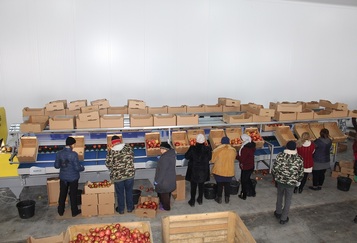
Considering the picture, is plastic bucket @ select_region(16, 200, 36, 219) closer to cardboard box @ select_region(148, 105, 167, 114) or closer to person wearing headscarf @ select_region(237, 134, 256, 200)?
cardboard box @ select_region(148, 105, 167, 114)

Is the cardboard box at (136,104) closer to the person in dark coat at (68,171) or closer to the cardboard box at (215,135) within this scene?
the cardboard box at (215,135)

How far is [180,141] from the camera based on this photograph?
681 centimetres

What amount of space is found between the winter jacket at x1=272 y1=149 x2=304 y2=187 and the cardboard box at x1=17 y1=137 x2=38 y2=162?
15.8 feet

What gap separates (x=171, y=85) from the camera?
9312 millimetres

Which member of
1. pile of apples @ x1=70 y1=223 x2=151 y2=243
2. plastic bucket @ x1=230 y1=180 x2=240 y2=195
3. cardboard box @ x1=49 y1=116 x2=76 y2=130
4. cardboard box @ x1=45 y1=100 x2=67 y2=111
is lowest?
plastic bucket @ x1=230 y1=180 x2=240 y2=195

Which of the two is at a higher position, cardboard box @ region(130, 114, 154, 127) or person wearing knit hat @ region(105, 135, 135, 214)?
cardboard box @ region(130, 114, 154, 127)

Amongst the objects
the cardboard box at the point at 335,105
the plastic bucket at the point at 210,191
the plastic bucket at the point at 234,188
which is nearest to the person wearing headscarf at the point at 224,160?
the plastic bucket at the point at 210,191

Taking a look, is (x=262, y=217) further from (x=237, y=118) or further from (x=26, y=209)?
(x=26, y=209)

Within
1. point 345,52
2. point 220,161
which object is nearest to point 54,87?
point 220,161

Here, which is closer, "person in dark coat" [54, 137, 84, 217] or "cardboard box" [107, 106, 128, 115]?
"person in dark coat" [54, 137, 84, 217]

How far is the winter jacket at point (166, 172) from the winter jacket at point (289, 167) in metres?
1.94


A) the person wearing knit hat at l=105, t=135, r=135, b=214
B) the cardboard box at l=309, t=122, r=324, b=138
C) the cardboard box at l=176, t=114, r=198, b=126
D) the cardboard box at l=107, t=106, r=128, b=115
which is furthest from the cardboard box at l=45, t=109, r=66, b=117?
the cardboard box at l=309, t=122, r=324, b=138

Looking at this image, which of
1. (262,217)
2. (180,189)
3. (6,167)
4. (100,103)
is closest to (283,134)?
(262,217)

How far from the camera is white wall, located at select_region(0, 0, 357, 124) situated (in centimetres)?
820
